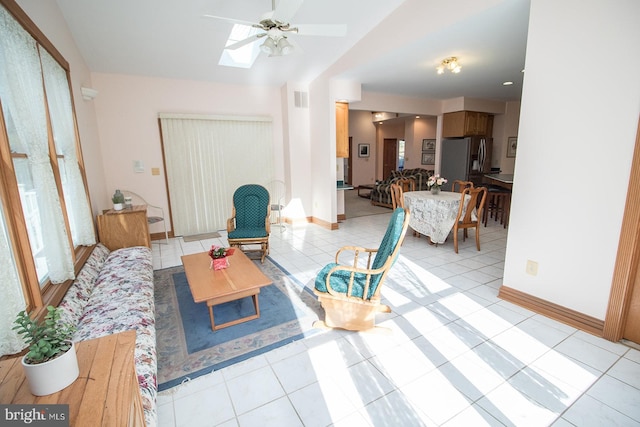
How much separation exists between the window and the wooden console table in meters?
0.69

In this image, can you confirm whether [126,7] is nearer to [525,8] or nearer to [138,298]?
[138,298]

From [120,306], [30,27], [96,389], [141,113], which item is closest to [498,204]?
[120,306]

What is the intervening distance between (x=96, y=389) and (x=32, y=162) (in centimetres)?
188

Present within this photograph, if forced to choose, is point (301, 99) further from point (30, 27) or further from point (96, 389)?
point (96, 389)

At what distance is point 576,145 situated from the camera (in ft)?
7.41

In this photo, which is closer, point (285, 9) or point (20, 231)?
point (20, 231)

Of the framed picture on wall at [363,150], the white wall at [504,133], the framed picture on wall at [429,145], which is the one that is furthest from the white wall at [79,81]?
the white wall at [504,133]

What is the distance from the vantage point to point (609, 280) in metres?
2.20

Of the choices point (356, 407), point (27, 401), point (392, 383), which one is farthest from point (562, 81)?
point (27, 401)

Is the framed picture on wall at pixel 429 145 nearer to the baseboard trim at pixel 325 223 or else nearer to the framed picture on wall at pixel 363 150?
the framed picture on wall at pixel 363 150

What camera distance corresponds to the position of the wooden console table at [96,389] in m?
0.87

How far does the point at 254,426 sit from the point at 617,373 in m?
2.28

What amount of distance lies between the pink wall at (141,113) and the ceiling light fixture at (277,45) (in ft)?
8.72

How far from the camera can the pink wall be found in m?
4.61
